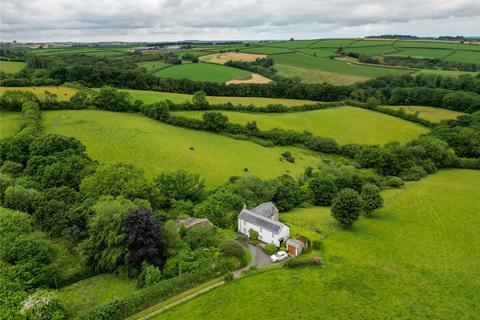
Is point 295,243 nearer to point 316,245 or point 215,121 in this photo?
point 316,245

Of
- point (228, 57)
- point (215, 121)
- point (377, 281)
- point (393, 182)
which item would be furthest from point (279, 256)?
point (228, 57)

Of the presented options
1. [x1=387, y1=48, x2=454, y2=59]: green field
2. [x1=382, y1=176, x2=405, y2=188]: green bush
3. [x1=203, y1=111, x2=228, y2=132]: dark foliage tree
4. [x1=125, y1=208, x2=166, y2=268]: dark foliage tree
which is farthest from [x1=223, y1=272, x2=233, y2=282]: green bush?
[x1=387, y1=48, x2=454, y2=59]: green field

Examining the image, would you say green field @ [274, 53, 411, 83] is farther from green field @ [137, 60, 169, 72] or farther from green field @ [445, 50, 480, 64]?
green field @ [137, 60, 169, 72]

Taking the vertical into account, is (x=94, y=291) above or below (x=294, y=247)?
below

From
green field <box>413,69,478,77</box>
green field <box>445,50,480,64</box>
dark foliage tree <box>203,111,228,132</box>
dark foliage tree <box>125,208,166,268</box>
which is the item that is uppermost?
green field <box>445,50,480,64</box>

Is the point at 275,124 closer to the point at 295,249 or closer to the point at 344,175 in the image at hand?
the point at 344,175

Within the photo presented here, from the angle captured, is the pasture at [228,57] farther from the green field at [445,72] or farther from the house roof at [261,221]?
the house roof at [261,221]
